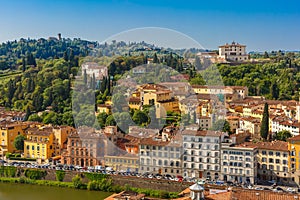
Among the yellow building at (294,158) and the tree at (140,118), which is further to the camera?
the tree at (140,118)

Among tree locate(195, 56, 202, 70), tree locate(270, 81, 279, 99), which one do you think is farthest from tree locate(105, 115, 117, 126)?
tree locate(270, 81, 279, 99)

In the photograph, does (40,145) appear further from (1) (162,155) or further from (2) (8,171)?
(1) (162,155)

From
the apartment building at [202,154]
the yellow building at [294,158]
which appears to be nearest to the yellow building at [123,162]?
the apartment building at [202,154]

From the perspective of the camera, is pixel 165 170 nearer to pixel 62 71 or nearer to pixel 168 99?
pixel 168 99

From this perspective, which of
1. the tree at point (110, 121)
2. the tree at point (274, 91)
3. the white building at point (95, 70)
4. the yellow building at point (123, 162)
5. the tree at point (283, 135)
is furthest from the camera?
the tree at point (274, 91)

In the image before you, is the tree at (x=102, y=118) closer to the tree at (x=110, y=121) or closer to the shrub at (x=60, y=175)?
the tree at (x=110, y=121)

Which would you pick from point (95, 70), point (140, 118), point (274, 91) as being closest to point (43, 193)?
point (140, 118)

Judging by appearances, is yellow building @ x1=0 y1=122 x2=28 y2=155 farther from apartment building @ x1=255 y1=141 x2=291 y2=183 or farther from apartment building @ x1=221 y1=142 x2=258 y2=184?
apartment building @ x1=255 y1=141 x2=291 y2=183
